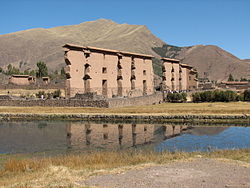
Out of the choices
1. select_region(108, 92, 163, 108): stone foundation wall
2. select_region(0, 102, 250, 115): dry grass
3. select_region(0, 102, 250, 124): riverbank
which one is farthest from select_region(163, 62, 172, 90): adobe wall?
select_region(0, 102, 250, 124): riverbank

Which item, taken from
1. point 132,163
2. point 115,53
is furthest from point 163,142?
point 115,53

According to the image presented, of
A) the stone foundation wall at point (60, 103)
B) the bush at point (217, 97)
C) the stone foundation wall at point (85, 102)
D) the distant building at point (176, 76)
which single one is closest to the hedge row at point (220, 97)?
the bush at point (217, 97)

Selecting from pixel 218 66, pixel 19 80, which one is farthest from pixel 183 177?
pixel 218 66

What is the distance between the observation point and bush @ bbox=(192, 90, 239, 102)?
44991 millimetres

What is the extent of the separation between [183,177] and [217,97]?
3731 centimetres

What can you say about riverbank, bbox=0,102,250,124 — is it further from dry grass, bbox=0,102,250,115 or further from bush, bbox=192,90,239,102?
bush, bbox=192,90,239,102

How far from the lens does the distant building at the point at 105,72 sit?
42319 mm

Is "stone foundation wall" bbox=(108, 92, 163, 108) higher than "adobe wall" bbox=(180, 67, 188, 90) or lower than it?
lower

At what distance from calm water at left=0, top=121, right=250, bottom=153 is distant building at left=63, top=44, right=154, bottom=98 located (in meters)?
13.7

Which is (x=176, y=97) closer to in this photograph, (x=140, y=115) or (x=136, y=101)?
(x=136, y=101)

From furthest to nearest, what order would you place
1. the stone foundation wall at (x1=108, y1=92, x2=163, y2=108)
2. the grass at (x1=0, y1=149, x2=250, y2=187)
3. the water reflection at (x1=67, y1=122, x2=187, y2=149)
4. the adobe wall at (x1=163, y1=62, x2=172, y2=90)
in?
1. the adobe wall at (x1=163, y1=62, x2=172, y2=90)
2. the stone foundation wall at (x1=108, y1=92, x2=163, y2=108)
3. the water reflection at (x1=67, y1=122, x2=187, y2=149)
4. the grass at (x1=0, y1=149, x2=250, y2=187)

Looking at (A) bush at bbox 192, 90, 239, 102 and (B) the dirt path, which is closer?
(B) the dirt path

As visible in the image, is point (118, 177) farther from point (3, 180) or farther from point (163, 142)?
point (163, 142)

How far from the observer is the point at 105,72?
47062mm
